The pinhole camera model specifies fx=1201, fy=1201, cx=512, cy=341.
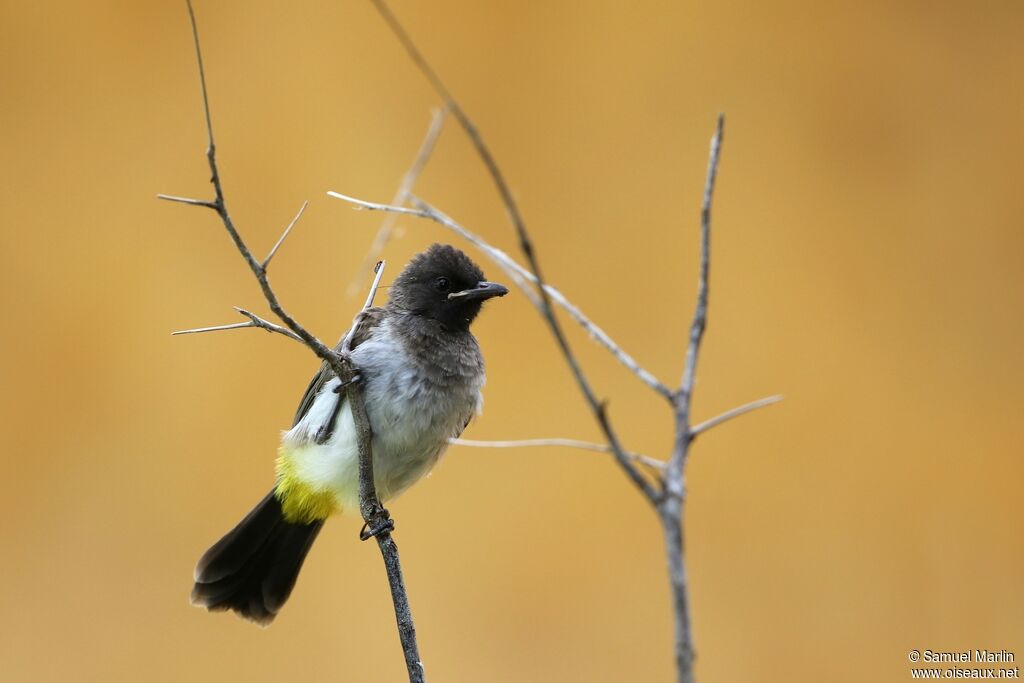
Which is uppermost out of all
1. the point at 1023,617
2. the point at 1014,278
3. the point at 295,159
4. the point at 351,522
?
the point at 295,159

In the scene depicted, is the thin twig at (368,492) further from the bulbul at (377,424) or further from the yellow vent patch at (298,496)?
the yellow vent patch at (298,496)

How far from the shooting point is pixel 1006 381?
4.41 m

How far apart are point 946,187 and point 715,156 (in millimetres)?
3385

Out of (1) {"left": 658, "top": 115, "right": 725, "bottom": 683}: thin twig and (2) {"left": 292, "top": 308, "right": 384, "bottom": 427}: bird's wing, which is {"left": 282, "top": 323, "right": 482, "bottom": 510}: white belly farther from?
(1) {"left": 658, "top": 115, "right": 725, "bottom": 683}: thin twig

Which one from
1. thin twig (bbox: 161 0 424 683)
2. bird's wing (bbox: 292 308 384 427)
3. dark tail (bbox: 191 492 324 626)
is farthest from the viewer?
dark tail (bbox: 191 492 324 626)

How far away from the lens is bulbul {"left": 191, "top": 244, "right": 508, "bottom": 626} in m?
3.08

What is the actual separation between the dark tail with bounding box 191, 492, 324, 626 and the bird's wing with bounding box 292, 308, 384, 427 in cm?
33

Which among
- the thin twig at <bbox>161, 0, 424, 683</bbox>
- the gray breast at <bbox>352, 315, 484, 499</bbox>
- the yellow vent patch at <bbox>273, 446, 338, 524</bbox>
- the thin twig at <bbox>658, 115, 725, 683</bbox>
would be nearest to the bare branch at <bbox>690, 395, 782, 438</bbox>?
the thin twig at <bbox>658, 115, 725, 683</bbox>

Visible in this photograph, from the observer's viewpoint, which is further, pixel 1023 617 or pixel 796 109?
pixel 796 109

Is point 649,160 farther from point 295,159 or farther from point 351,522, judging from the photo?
point 351,522

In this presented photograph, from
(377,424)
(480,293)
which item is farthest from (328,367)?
(480,293)

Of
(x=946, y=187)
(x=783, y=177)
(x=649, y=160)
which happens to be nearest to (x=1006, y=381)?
(x=946, y=187)

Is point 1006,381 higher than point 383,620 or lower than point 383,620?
higher

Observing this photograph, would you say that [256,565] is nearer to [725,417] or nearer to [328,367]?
[328,367]
